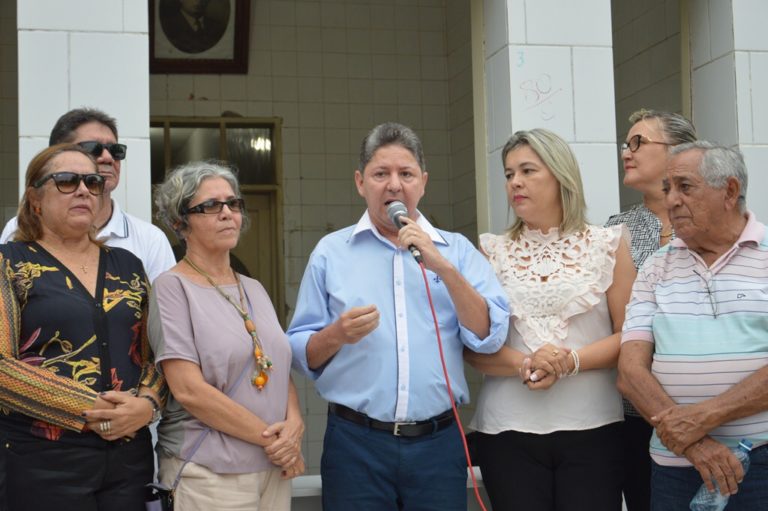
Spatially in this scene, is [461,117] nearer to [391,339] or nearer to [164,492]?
[391,339]

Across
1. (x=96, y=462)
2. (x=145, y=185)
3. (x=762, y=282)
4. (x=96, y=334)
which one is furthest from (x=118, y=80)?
(x=762, y=282)

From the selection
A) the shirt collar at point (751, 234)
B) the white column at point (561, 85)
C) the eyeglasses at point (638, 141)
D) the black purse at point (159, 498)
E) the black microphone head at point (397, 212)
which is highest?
the white column at point (561, 85)

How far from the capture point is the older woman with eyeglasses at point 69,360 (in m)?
2.68

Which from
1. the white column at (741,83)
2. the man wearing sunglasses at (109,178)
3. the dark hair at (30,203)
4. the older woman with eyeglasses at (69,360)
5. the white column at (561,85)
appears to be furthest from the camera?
the white column at (741,83)

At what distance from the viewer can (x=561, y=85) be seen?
421cm

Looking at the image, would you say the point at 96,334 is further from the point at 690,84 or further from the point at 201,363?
the point at 690,84

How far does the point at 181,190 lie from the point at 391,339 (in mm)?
798

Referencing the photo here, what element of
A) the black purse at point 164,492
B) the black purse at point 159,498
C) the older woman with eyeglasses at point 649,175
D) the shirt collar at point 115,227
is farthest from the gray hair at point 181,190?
the older woman with eyeglasses at point 649,175

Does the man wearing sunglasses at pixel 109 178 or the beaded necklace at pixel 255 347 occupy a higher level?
the man wearing sunglasses at pixel 109 178

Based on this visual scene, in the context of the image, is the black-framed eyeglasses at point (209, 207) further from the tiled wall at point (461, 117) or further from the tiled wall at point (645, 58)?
the tiled wall at point (461, 117)

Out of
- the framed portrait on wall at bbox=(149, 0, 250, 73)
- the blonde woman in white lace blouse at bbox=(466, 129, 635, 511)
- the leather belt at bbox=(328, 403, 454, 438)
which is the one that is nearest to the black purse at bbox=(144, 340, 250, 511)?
the leather belt at bbox=(328, 403, 454, 438)

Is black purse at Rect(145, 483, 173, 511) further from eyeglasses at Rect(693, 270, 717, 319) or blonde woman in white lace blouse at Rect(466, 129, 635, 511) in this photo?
eyeglasses at Rect(693, 270, 717, 319)

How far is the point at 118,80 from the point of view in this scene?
384cm

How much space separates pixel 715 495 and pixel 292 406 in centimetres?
127
